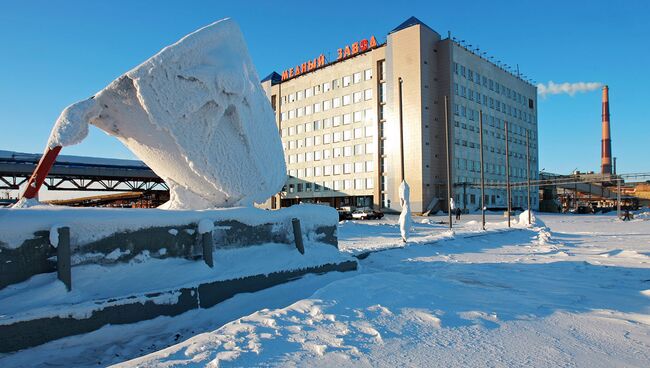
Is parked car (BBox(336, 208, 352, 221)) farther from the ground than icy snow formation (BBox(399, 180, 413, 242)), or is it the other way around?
icy snow formation (BBox(399, 180, 413, 242))

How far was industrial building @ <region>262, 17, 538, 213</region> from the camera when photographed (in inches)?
1916

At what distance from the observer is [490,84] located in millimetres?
56656

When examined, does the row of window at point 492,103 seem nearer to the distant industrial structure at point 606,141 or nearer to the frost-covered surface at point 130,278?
the distant industrial structure at point 606,141

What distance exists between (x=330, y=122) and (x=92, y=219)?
53.3 m

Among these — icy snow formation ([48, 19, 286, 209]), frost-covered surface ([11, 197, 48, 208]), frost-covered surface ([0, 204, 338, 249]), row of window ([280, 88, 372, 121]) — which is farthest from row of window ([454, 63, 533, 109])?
frost-covered surface ([11, 197, 48, 208])

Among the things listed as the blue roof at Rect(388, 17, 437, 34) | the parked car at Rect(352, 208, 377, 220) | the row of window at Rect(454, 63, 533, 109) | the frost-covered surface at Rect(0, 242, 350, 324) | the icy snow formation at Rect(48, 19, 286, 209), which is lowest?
the parked car at Rect(352, 208, 377, 220)

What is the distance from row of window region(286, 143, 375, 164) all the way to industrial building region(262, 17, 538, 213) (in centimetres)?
14

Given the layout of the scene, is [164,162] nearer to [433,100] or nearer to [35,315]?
[35,315]

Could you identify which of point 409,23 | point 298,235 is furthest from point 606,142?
point 298,235

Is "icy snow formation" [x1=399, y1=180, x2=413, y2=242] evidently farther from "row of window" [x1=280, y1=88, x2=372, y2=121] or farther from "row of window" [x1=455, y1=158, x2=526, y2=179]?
"row of window" [x1=280, y1=88, x2=372, y2=121]

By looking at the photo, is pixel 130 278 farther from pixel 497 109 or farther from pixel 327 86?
pixel 497 109

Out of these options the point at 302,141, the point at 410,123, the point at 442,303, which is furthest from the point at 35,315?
the point at 302,141

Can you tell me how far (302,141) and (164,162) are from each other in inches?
2137

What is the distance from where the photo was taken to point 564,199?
67.8m
